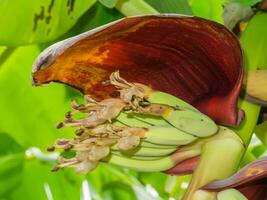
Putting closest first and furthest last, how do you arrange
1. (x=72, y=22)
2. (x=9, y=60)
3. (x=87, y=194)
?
(x=72, y=22) → (x=9, y=60) → (x=87, y=194)

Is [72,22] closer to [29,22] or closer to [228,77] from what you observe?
[29,22]

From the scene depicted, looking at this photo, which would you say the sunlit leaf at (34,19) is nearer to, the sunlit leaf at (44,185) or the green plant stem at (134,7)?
the green plant stem at (134,7)

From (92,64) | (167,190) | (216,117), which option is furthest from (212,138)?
(167,190)

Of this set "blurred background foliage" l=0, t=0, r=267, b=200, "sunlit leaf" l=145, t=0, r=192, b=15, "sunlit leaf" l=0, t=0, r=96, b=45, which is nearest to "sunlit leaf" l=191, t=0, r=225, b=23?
"blurred background foliage" l=0, t=0, r=267, b=200

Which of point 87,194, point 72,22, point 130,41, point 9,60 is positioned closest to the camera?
point 130,41

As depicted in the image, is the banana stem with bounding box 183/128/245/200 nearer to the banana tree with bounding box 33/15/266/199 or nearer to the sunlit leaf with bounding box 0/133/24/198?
the banana tree with bounding box 33/15/266/199

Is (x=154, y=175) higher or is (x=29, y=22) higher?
(x=29, y=22)

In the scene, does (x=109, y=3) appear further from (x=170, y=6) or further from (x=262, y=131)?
(x=262, y=131)
